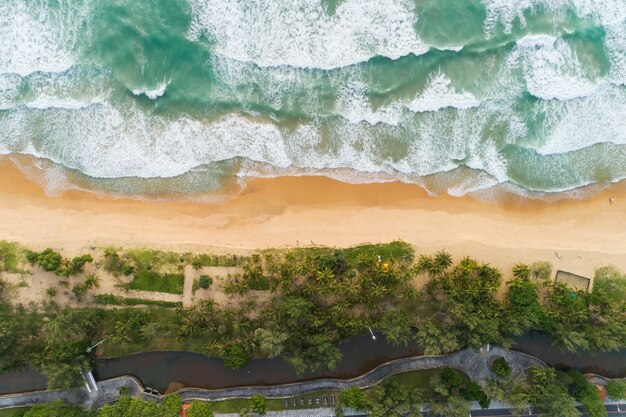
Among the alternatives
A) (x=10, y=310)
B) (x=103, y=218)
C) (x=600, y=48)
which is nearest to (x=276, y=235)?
(x=103, y=218)

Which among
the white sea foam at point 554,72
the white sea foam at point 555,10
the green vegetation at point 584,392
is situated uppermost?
the white sea foam at point 555,10

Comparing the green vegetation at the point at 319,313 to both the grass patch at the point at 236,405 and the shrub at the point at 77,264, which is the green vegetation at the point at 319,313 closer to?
the shrub at the point at 77,264

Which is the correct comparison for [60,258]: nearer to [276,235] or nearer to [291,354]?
[276,235]

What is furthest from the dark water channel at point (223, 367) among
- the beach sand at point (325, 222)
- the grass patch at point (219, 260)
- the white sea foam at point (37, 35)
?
the white sea foam at point (37, 35)

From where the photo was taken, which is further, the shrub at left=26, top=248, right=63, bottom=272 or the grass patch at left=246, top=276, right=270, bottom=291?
the grass patch at left=246, top=276, right=270, bottom=291

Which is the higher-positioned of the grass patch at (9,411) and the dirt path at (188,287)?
the dirt path at (188,287)

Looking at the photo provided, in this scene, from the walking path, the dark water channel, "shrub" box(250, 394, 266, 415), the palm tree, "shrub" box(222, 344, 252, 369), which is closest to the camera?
"shrub" box(250, 394, 266, 415)

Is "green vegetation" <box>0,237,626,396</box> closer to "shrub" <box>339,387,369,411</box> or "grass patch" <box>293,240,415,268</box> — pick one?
"grass patch" <box>293,240,415,268</box>

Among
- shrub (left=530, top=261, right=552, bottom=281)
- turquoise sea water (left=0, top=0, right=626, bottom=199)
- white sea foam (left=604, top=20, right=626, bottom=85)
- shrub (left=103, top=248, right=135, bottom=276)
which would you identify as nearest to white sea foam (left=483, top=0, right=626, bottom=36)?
turquoise sea water (left=0, top=0, right=626, bottom=199)
